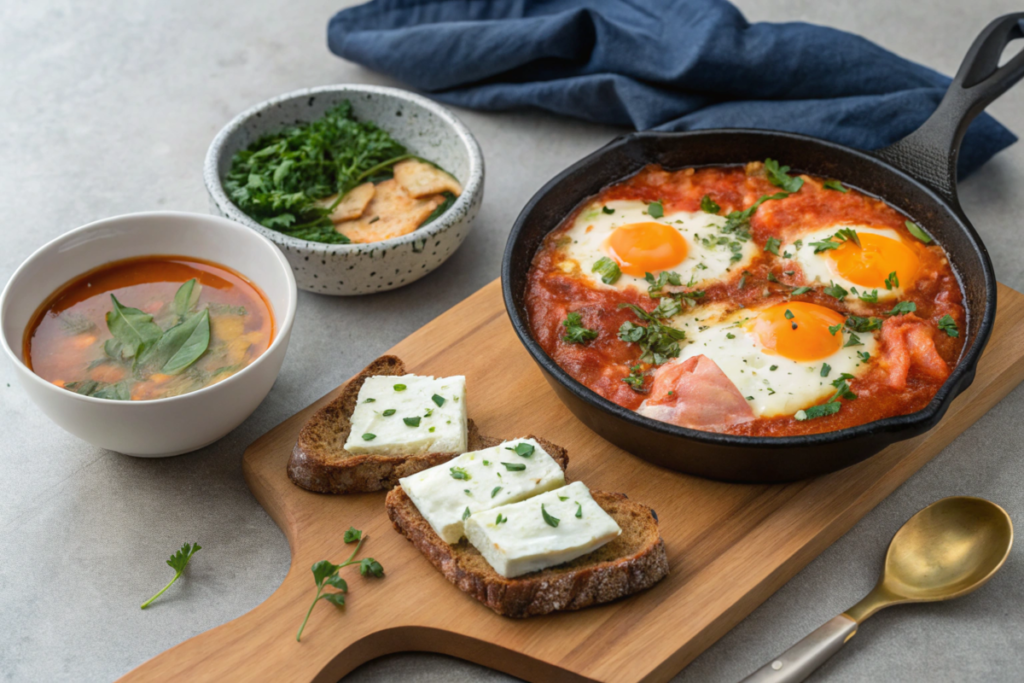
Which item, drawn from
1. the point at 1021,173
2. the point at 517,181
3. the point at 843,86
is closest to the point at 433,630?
the point at 517,181

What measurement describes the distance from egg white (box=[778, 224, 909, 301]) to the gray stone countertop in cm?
65

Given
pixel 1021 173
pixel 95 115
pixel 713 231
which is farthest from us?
pixel 95 115

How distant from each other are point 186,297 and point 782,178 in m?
2.44

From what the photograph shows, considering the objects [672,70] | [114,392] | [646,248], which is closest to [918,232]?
[646,248]

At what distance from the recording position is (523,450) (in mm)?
2840

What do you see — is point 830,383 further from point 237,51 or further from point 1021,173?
point 237,51

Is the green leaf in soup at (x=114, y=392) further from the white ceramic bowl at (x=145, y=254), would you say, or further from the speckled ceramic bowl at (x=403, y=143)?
the speckled ceramic bowl at (x=403, y=143)

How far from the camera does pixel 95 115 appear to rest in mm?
4957

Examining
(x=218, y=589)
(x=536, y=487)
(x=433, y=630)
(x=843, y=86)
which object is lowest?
(x=218, y=589)

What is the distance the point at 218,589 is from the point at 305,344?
1198 millimetres

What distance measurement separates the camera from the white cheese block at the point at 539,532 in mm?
2574

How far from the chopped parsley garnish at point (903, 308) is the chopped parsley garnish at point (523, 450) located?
4.93 ft

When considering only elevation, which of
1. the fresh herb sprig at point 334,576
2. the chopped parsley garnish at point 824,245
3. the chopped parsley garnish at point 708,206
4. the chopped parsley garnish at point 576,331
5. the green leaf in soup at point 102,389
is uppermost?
the chopped parsley garnish at point 824,245

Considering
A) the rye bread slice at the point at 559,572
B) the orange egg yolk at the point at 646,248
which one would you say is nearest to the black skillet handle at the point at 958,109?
the orange egg yolk at the point at 646,248
